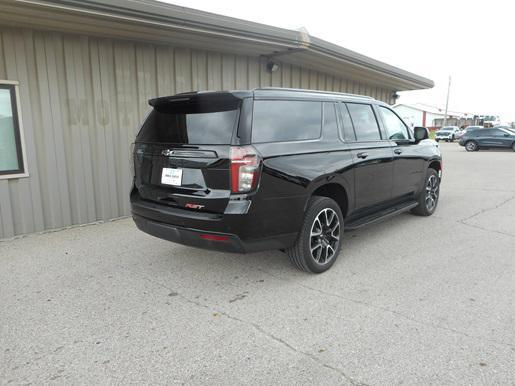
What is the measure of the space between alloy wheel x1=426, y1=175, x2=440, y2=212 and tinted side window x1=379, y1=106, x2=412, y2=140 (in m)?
1.16

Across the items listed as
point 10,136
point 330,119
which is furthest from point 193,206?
point 10,136

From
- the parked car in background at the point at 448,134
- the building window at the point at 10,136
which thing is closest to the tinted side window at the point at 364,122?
the building window at the point at 10,136

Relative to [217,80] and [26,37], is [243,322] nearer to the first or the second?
[26,37]

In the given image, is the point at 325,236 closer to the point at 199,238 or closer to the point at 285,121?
the point at 285,121

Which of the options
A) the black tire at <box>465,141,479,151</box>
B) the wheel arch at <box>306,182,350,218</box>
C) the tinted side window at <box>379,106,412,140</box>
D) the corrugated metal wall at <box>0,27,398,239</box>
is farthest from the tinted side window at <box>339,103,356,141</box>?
the black tire at <box>465,141,479,151</box>

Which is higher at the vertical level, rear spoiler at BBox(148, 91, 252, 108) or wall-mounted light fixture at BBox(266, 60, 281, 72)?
wall-mounted light fixture at BBox(266, 60, 281, 72)

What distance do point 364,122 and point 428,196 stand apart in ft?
7.91

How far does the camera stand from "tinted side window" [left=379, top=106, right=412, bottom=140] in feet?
17.1

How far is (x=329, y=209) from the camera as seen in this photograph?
404 centimetres

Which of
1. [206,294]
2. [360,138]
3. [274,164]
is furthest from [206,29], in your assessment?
[206,294]

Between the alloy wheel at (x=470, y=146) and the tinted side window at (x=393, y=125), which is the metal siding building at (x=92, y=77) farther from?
the alloy wheel at (x=470, y=146)

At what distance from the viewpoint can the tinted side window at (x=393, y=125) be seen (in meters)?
5.21

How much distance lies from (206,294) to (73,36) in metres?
4.43

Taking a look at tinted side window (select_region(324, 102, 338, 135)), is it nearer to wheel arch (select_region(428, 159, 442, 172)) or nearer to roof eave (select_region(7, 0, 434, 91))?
roof eave (select_region(7, 0, 434, 91))
